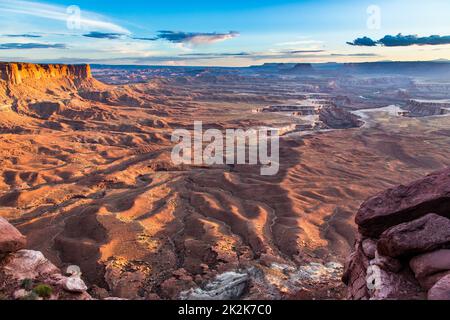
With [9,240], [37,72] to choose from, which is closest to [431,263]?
[9,240]

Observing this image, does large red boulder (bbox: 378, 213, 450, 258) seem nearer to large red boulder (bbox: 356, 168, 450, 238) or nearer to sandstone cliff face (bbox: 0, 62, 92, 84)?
large red boulder (bbox: 356, 168, 450, 238)

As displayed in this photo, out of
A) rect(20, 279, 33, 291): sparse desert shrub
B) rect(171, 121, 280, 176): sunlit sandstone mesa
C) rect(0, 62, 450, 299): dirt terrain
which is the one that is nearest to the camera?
rect(20, 279, 33, 291): sparse desert shrub

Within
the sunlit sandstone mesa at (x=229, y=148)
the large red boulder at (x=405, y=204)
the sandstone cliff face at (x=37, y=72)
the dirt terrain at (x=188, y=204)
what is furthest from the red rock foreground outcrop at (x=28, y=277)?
the sandstone cliff face at (x=37, y=72)

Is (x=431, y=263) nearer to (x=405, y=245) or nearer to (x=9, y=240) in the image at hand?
(x=405, y=245)

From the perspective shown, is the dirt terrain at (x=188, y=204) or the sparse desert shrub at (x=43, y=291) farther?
the dirt terrain at (x=188, y=204)

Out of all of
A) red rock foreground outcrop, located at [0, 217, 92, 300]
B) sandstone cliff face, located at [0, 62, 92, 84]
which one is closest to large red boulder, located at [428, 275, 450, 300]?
red rock foreground outcrop, located at [0, 217, 92, 300]

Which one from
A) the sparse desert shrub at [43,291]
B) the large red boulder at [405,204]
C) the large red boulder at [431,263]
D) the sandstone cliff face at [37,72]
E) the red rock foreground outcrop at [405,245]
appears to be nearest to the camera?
the large red boulder at [431,263]

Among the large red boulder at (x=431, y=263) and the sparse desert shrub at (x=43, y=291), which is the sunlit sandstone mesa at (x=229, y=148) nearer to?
the large red boulder at (x=431, y=263)

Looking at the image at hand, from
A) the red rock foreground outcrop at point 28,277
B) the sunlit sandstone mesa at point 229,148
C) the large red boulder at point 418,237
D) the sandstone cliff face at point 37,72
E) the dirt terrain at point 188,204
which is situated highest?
the sandstone cliff face at point 37,72
